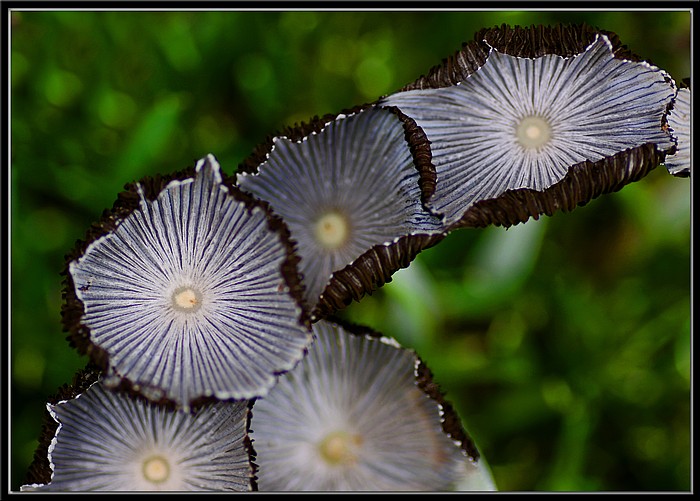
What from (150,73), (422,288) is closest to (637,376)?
(422,288)

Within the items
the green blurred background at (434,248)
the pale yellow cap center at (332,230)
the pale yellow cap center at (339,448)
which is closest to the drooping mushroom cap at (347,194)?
the pale yellow cap center at (332,230)

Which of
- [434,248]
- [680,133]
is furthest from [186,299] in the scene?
[434,248]

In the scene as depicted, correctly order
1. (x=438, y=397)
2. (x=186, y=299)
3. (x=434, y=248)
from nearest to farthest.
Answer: (x=186, y=299) → (x=438, y=397) → (x=434, y=248)

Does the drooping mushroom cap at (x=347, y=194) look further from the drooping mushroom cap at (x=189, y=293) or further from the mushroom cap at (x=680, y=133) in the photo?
the mushroom cap at (x=680, y=133)

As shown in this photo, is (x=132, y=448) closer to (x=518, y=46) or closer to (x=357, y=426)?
(x=357, y=426)

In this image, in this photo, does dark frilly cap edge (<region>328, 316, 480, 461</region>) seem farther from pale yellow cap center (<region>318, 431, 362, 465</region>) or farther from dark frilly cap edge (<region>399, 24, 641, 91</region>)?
dark frilly cap edge (<region>399, 24, 641, 91</region>)

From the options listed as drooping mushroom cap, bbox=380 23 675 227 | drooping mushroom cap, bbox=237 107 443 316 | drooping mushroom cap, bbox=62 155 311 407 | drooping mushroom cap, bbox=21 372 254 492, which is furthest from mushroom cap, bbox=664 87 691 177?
drooping mushroom cap, bbox=21 372 254 492

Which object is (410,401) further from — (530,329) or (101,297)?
(530,329)


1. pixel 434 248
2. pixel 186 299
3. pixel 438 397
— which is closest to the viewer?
pixel 186 299
